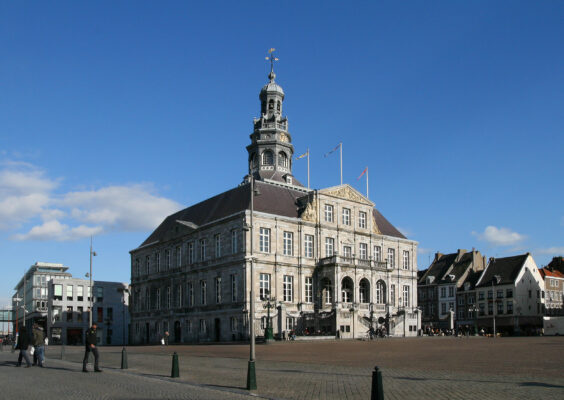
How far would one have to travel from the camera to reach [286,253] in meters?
64.5

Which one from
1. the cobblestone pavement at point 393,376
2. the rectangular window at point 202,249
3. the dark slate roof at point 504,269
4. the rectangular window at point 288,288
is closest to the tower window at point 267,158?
the rectangular window at point 202,249

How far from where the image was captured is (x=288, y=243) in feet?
213

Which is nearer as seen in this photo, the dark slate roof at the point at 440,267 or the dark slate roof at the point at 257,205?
the dark slate roof at the point at 257,205

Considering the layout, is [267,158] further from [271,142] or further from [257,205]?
[257,205]

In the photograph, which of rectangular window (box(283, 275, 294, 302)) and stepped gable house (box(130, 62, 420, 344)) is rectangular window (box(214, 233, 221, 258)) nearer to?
stepped gable house (box(130, 62, 420, 344))

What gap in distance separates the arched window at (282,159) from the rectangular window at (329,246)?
16.2 metres

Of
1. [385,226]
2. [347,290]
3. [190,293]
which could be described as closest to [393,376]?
[347,290]

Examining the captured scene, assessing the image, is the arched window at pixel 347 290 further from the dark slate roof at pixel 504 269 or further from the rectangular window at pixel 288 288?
the dark slate roof at pixel 504 269

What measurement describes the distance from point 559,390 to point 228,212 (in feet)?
175

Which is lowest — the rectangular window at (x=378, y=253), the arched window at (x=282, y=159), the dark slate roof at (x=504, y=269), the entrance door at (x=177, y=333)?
the entrance door at (x=177, y=333)

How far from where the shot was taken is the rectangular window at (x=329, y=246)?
67656 mm

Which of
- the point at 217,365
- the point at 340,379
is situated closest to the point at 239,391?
the point at 340,379

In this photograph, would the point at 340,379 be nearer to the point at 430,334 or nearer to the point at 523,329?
the point at 430,334

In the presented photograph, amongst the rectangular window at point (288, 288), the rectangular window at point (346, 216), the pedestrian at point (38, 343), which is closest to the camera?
the pedestrian at point (38, 343)
